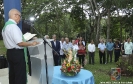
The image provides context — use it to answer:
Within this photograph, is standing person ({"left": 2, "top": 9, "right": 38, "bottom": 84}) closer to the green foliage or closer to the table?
the table

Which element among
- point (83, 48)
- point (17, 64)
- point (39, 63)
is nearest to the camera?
point (17, 64)

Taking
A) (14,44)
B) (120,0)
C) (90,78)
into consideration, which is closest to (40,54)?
(14,44)

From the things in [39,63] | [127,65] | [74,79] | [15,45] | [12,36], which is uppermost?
[12,36]

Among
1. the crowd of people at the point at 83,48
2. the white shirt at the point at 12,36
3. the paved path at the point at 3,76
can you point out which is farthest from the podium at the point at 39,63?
the crowd of people at the point at 83,48

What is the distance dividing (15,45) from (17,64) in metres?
0.29

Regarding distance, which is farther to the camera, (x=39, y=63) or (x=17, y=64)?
(x=39, y=63)

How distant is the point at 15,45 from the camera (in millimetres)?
2713

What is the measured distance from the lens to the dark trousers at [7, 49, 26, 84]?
8.99 ft

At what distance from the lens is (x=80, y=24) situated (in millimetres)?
27203

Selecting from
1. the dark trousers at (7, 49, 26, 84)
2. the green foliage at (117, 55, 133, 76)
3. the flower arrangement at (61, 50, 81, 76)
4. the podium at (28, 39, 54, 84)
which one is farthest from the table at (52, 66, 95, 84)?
the green foliage at (117, 55, 133, 76)

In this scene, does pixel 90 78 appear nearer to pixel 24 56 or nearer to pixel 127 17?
pixel 24 56

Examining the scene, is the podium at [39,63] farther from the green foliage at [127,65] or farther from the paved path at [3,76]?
the green foliage at [127,65]

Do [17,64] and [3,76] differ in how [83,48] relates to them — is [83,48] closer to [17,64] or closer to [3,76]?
Answer: [3,76]

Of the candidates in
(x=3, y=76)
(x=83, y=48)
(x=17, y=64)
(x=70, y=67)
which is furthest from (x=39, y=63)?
(x=83, y=48)
